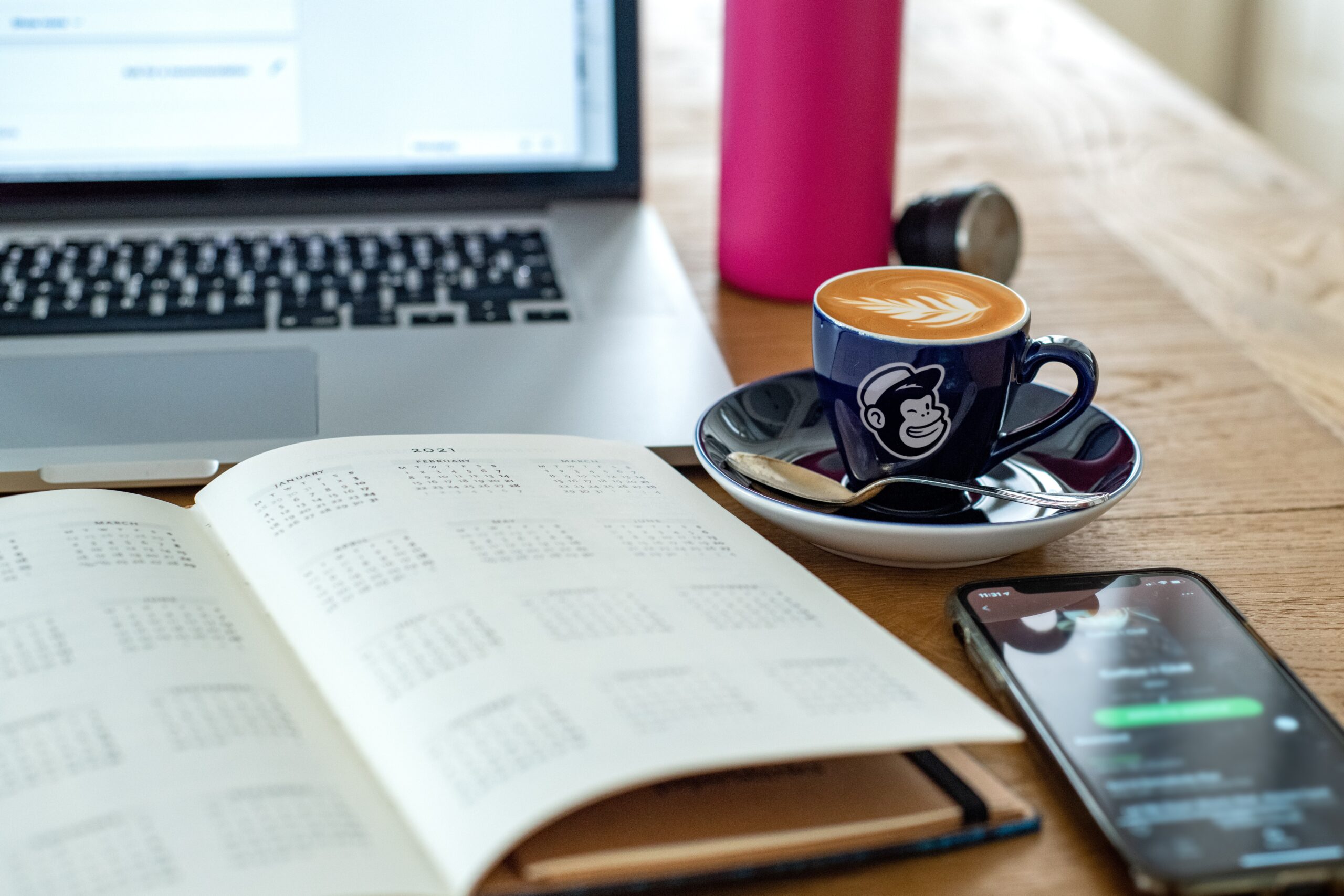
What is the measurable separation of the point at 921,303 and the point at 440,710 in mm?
261

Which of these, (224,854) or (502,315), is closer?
(224,854)

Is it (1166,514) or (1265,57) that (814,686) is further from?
(1265,57)

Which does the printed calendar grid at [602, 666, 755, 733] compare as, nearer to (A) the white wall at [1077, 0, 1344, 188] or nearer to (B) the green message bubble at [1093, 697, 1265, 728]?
(B) the green message bubble at [1093, 697, 1265, 728]

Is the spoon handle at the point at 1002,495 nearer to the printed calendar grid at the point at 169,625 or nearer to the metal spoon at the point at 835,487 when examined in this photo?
the metal spoon at the point at 835,487

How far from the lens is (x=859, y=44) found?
673 millimetres

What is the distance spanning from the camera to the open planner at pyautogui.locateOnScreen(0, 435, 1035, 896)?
1.05ft

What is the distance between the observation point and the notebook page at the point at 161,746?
0.31m

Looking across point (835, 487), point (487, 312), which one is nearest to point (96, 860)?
point (835, 487)

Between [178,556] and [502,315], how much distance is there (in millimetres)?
265

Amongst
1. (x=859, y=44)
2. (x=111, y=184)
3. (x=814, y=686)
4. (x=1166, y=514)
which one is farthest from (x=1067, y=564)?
(x=111, y=184)

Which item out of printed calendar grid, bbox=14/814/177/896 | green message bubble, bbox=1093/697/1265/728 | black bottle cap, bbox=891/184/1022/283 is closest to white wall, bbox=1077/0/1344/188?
black bottle cap, bbox=891/184/1022/283

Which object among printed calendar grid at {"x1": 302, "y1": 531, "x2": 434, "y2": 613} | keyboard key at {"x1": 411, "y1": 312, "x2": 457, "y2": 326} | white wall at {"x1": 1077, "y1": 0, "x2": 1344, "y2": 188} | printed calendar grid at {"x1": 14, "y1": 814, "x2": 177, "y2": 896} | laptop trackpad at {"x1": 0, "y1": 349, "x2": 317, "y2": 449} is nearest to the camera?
printed calendar grid at {"x1": 14, "y1": 814, "x2": 177, "y2": 896}

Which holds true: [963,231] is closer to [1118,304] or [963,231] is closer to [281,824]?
[1118,304]

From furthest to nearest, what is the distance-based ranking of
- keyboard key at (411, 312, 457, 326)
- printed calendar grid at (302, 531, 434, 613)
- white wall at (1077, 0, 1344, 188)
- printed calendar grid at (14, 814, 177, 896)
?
white wall at (1077, 0, 1344, 188)
keyboard key at (411, 312, 457, 326)
printed calendar grid at (302, 531, 434, 613)
printed calendar grid at (14, 814, 177, 896)
